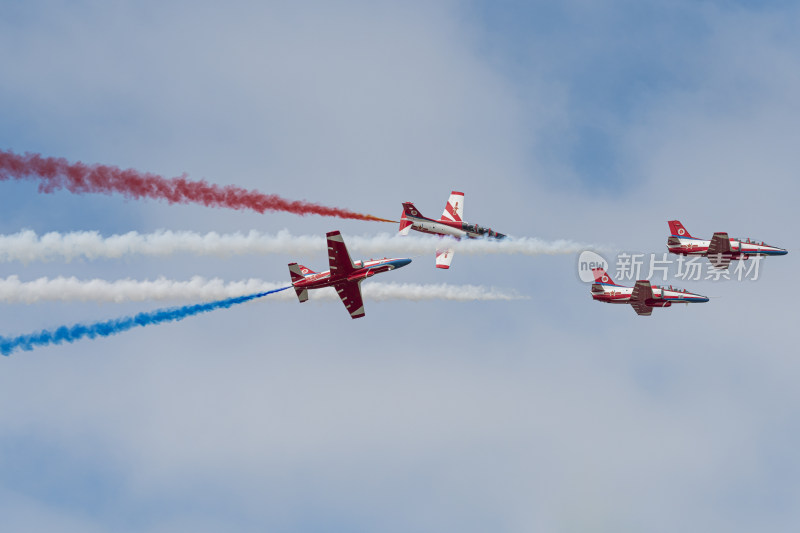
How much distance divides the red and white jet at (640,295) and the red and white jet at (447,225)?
41.1 ft

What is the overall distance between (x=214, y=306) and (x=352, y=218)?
587 inches

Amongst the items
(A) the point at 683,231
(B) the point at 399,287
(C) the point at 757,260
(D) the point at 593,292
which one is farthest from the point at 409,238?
(C) the point at 757,260

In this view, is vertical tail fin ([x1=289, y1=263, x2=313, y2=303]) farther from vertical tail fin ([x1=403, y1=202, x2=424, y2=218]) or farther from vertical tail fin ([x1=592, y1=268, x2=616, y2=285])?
vertical tail fin ([x1=592, y1=268, x2=616, y2=285])

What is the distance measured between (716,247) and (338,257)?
36513 mm

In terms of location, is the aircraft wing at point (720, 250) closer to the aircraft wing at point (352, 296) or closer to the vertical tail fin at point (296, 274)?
the aircraft wing at point (352, 296)

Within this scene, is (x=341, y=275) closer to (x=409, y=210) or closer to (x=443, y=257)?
(x=443, y=257)

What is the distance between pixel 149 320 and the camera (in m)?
88.6

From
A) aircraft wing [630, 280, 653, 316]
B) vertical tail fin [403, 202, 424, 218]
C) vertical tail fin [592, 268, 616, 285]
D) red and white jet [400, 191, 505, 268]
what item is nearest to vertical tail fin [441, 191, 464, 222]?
red and white jet [400, 191, 505, 268]

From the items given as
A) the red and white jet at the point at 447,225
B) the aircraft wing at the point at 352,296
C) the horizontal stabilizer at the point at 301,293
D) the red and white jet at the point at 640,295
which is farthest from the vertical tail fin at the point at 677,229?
the horizontal stabilizer at the point at 301,293

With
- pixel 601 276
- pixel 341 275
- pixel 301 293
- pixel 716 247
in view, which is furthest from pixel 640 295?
pixel 301 293

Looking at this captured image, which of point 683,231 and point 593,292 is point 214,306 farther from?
point 683,231

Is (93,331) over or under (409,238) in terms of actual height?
under

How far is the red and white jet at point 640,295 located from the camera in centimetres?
10406

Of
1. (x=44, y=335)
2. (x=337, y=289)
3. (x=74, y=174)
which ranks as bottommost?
(x=44, y=335)
